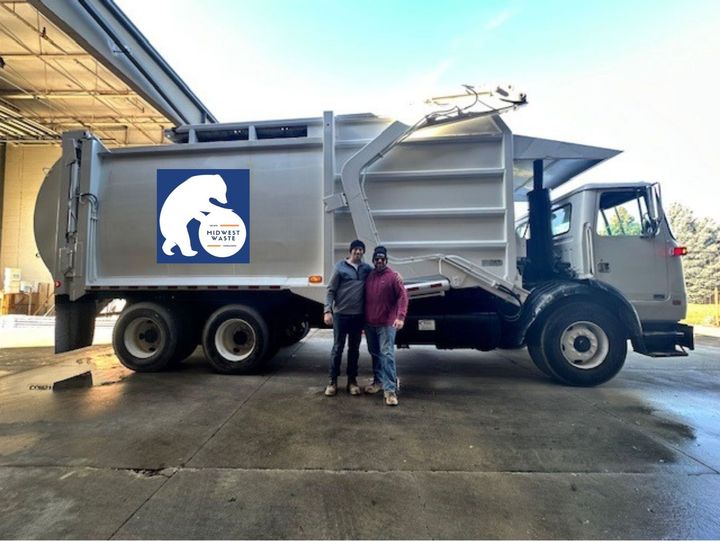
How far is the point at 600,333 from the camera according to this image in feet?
15.8

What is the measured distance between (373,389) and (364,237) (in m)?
1.92

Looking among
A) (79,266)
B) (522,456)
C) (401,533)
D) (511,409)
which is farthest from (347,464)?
(79,266)

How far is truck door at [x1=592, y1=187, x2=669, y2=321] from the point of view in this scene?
195 inches

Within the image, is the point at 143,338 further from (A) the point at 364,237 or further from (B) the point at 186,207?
(A) the point at 364,237

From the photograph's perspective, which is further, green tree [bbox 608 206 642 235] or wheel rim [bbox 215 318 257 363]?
wheel rim [bbox 215 318 257 363]

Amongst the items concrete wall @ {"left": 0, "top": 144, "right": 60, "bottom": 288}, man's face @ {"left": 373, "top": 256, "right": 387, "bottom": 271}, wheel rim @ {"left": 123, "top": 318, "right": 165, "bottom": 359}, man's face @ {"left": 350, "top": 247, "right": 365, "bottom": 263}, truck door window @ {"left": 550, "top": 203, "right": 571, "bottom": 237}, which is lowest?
wheel rim @ {"left": 123, "top": 318, "right": 165, "bottom": 359}

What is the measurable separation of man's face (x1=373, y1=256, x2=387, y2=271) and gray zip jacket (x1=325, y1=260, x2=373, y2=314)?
182 mm

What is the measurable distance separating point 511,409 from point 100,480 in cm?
374

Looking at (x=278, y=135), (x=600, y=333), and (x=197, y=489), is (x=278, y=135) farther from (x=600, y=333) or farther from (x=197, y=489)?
(x=600, y=333)

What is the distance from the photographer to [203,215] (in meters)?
5.20

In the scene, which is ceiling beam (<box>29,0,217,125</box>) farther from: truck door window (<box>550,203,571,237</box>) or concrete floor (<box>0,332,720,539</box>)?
truck door window (<box>550,203,571,237</box>)

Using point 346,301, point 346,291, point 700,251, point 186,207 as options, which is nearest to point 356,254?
point 346,291

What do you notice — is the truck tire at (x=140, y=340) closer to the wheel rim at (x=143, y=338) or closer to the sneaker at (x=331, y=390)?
the wheel rim at (x=143, y=338)

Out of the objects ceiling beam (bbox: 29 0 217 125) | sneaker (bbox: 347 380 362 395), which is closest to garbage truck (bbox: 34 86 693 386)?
sneaker (bbox: 347 380 362 395)
